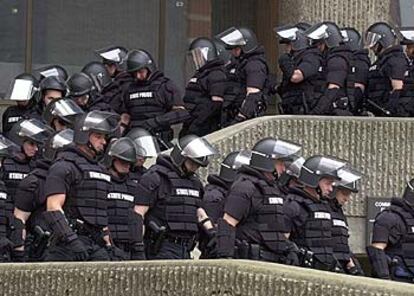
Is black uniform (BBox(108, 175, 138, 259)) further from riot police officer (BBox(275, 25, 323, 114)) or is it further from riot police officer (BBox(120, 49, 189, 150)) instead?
riot police officer (BBox(275, 25, 323, 114))

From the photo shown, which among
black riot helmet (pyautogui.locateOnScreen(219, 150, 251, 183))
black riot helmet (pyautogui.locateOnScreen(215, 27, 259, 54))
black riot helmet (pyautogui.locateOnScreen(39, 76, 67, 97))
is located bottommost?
black riot helmet (pyautogui.locateOnScreen(219, 150, 251, 183))

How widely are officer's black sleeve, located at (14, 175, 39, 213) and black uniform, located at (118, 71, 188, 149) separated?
9.82 feet

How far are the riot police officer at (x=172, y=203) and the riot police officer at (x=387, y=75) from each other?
3599mm

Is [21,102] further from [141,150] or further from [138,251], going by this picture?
[138,251]

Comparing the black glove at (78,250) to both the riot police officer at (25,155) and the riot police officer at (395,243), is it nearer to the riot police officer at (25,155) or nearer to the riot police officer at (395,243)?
the riot police officer at (25,155)

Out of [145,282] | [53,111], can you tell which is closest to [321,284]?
[145,282]

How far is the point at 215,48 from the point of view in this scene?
14.5 meters

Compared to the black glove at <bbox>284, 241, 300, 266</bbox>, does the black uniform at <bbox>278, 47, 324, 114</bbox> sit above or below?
above

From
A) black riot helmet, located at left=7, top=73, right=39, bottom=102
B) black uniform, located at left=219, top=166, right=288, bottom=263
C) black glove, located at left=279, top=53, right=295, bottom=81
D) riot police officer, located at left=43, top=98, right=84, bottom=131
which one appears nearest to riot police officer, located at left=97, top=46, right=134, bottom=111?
black riot helmet, located at left=7, top=73, right=39, bottom=102

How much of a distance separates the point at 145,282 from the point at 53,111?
359 centimetres

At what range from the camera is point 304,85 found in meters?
14.4

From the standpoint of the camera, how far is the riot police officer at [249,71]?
14.0 m

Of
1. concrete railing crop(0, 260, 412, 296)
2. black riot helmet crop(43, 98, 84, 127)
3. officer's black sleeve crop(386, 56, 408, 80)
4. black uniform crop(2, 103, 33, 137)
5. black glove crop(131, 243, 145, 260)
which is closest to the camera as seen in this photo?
concrete railing crop(0, 260, 412, 296)

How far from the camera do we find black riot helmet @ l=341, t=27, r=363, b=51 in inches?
580
